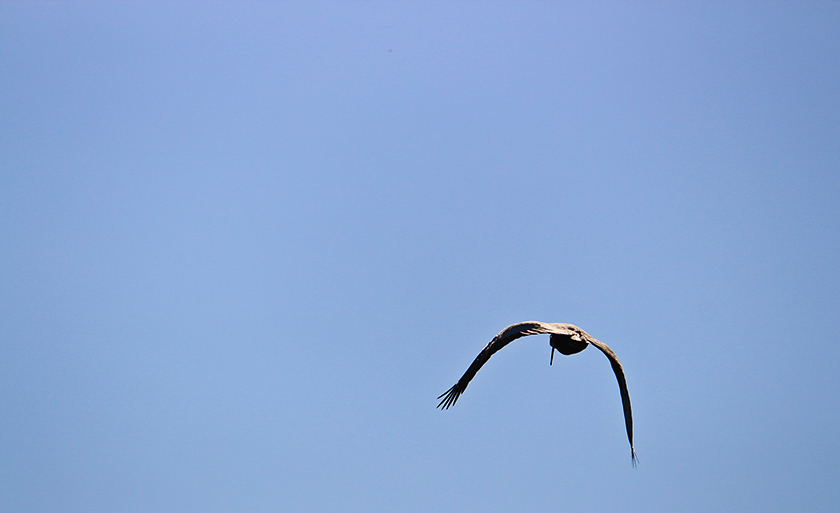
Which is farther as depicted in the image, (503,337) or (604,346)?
(604,346)

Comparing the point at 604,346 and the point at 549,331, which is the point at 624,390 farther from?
the point at 549,331

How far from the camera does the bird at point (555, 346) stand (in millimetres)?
25219

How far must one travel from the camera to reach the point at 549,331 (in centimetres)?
2506

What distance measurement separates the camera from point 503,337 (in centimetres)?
2567

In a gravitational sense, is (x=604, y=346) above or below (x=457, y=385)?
above

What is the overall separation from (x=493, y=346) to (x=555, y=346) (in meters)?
2.80

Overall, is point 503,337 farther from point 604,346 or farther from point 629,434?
point 629,434

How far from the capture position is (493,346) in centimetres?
2597

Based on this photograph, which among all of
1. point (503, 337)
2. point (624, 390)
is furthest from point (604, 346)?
point (503, 337)

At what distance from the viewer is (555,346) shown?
2786cm

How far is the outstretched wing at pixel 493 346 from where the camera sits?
25094 mm

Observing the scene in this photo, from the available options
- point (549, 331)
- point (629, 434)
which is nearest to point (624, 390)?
point (629, 434)

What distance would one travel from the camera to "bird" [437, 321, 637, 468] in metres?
25.2

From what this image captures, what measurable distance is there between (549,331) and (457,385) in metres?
3.50
